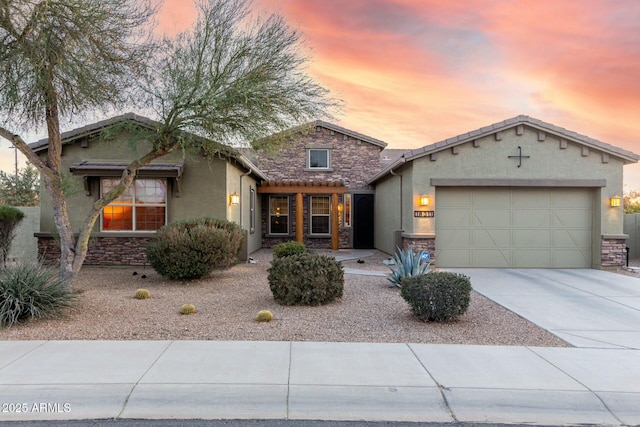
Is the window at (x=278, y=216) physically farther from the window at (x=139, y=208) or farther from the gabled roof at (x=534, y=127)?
the gabled roof at (x=534, y=127)

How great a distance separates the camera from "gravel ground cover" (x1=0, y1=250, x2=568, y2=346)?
19.4 ft

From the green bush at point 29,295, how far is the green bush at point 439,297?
561 centimetres

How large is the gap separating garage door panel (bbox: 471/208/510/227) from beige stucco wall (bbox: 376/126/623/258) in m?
1.03

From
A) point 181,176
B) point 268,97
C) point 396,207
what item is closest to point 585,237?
point 396,207

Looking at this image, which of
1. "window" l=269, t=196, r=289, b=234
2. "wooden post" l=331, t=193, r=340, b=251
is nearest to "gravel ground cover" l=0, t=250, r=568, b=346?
"wooden post" l=331, t=193, r=340, b=251

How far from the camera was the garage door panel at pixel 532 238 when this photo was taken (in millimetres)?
12805

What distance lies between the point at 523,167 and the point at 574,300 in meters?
5.14

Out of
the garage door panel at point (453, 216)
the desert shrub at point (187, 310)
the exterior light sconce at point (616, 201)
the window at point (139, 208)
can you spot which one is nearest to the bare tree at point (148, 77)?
the desert shrub at point (187, 310)

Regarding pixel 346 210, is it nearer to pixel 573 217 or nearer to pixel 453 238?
pixel 453 238

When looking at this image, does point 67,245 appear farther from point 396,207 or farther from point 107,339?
point 396,207

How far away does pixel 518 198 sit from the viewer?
1280cm

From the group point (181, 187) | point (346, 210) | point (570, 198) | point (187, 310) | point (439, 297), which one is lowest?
point (187, 310)

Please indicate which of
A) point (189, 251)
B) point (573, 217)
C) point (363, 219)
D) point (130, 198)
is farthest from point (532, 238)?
point (130, 198)

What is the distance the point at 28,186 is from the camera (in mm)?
29031
